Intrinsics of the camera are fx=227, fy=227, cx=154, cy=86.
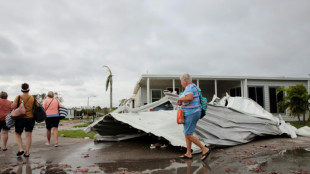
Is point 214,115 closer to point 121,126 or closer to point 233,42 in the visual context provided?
point 121,126

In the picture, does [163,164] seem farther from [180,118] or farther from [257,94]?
[257,94]

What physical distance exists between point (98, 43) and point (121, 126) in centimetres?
1610

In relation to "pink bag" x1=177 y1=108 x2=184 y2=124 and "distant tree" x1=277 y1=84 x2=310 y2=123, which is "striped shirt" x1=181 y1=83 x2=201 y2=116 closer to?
"pink bag" x1=177 y1=108 x2=184 y2=124

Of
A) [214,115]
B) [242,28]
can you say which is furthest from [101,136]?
[242,28]

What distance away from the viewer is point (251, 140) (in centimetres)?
609

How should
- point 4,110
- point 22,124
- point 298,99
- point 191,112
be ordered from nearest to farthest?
point 191,112 < point 22,124 < point 4,110 < point 298,99

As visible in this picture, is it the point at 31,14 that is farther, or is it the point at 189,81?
the point at 31,14

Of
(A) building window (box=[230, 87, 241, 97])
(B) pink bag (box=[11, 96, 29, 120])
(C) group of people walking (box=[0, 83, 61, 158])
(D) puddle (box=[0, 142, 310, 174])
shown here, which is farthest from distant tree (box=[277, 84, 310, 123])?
(B) pink bag (box=[11, 96, 29, 120])

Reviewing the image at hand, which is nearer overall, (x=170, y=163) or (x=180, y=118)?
(x=170, y=163)

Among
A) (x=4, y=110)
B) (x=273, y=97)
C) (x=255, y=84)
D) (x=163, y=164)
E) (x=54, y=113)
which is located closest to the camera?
(x=163, y=164)

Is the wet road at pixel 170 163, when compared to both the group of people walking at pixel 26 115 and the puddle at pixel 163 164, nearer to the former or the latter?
the puddle at pixel 163 164

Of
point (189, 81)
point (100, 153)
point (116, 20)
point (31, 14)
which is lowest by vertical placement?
point (100, 153)

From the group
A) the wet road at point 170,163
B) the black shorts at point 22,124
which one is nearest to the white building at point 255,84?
the black shorts at point 22,124

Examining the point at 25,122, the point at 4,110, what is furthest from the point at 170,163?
the point at 4,110
